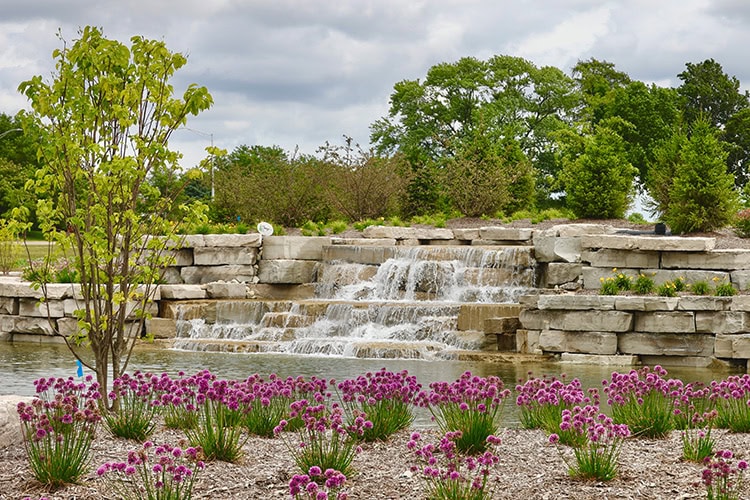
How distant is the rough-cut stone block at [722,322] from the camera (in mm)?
13453

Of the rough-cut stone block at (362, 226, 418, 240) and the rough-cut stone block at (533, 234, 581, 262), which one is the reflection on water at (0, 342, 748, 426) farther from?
the rough-cut stone block at (362, 226, 418, 240)

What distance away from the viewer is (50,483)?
4895 millimetres

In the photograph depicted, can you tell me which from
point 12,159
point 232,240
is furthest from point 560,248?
point 12,159

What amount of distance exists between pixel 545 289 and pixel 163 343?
6244 mm

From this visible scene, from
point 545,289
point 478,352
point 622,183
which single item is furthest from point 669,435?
point 622,183

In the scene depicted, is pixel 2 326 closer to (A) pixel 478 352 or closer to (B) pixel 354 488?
(A) pixel 478 352

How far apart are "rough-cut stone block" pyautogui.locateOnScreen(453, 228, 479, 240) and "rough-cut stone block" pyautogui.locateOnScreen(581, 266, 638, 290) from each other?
4573 mm

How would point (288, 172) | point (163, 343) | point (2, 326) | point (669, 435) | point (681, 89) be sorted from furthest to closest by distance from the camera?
1. point (681, 89)
2. point (288, 172)
3. point (2, 326)
4. point (163, 343)
5. point (669, 435)

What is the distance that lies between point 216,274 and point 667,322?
864 centimetres

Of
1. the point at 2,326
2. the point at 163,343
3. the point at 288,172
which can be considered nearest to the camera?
the point at 163,343

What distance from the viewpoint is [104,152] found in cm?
662

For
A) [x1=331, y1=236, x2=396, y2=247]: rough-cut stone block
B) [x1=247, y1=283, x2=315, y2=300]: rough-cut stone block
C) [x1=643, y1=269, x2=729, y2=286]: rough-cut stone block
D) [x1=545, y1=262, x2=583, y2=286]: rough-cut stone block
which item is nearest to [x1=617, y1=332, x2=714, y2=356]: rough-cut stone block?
[x1=643, y1=269, x2=729, y2=286]: rough-cut stone block

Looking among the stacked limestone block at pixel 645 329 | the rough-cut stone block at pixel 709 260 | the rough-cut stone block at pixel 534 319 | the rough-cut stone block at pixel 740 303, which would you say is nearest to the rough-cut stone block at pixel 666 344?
the stacked limestone block at pixel 645 329

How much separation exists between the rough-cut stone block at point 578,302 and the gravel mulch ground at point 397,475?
7704 millimetres
